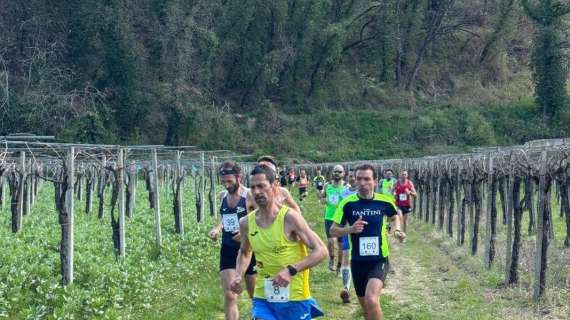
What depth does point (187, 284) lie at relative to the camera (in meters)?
12.2

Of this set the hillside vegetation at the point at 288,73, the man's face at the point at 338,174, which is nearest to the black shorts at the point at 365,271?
the man's face at the point at 338,174

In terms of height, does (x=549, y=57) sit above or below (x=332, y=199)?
above

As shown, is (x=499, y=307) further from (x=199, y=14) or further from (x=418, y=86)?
(x=418, y=86)

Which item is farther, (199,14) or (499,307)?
(199,14)

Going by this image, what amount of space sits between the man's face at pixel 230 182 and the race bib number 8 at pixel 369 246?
5.09ft

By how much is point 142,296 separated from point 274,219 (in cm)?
509

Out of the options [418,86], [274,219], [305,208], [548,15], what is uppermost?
[548,15]

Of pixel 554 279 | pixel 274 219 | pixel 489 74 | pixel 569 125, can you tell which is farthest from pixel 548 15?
pixel 274 219

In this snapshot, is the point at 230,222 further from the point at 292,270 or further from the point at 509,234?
the point at 509,234

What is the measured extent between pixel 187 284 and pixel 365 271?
4.74m

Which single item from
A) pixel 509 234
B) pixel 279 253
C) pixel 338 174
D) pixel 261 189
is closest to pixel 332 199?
pixel 338 174

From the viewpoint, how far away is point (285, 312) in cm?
630

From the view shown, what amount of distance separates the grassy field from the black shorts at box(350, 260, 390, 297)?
6.24 feet

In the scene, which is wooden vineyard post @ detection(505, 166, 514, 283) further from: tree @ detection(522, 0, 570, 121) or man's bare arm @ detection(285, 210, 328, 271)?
tree @ detection(522, 0, 570, 121)
